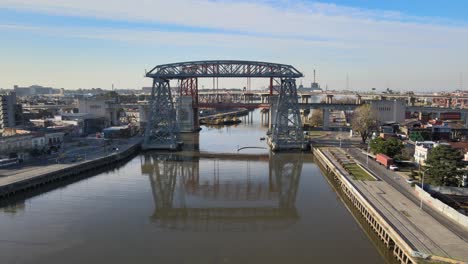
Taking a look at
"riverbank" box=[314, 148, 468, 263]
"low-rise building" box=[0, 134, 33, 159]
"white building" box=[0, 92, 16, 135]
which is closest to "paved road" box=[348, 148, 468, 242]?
"riverbank" box=[314, 148, 468, 263]

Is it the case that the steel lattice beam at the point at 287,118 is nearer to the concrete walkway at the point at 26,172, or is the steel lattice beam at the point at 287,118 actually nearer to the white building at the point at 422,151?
the white building at the point at 422,151

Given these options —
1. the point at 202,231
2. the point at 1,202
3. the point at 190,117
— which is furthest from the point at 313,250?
the point at 190,117

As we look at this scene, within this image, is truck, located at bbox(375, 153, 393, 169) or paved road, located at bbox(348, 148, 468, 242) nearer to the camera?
paved road, located at bbox(348, 148, 468, 242)

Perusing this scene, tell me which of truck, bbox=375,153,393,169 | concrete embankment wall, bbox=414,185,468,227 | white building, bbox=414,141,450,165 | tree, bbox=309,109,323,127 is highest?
tree, bbox=309,109,323,127

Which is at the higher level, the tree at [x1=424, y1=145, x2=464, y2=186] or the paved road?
the tree at [x1=424, y1=145, x2=464, y2=186]

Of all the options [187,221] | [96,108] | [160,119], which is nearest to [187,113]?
[96,108]

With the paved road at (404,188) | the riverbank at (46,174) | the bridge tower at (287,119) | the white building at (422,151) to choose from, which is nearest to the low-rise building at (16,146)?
the riverbank at (46,174)

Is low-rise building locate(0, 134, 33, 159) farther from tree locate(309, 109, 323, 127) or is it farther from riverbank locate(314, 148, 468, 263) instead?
tree locate(309, 109, 323, 127)
